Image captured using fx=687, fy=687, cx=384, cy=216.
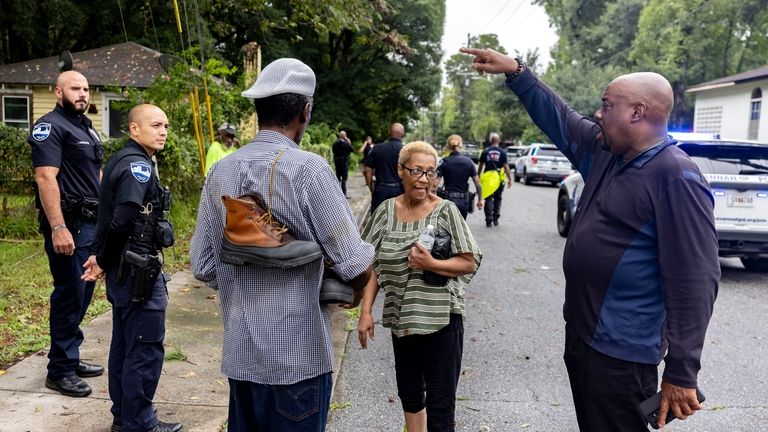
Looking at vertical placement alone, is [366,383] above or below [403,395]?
below

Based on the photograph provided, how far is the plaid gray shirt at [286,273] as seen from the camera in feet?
7.94

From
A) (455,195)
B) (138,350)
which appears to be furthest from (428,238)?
(455,195)

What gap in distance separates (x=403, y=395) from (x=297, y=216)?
157 cm

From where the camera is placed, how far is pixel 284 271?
2.44 metres

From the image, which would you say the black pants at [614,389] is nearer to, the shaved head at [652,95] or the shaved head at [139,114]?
the shaved head at [652,95]

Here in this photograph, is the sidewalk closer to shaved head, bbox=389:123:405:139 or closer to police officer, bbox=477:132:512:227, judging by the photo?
shaved head, bbox=389:123:405:139

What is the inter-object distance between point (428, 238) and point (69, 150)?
2.55m

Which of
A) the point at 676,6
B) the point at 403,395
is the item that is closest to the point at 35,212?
the point at 403,395

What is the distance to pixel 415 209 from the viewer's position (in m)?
3.56

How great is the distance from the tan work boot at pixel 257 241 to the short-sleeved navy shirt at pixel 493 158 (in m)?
11.6

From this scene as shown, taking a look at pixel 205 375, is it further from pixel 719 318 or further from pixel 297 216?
pixel 719 318

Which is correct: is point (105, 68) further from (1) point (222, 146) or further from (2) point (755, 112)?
(2) point (755, 112)

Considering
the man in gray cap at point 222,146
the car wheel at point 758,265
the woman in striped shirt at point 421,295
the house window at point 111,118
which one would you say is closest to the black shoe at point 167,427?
the woman in striped shirt at point 421,295

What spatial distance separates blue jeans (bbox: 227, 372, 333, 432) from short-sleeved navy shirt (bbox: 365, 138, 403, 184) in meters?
7.04
